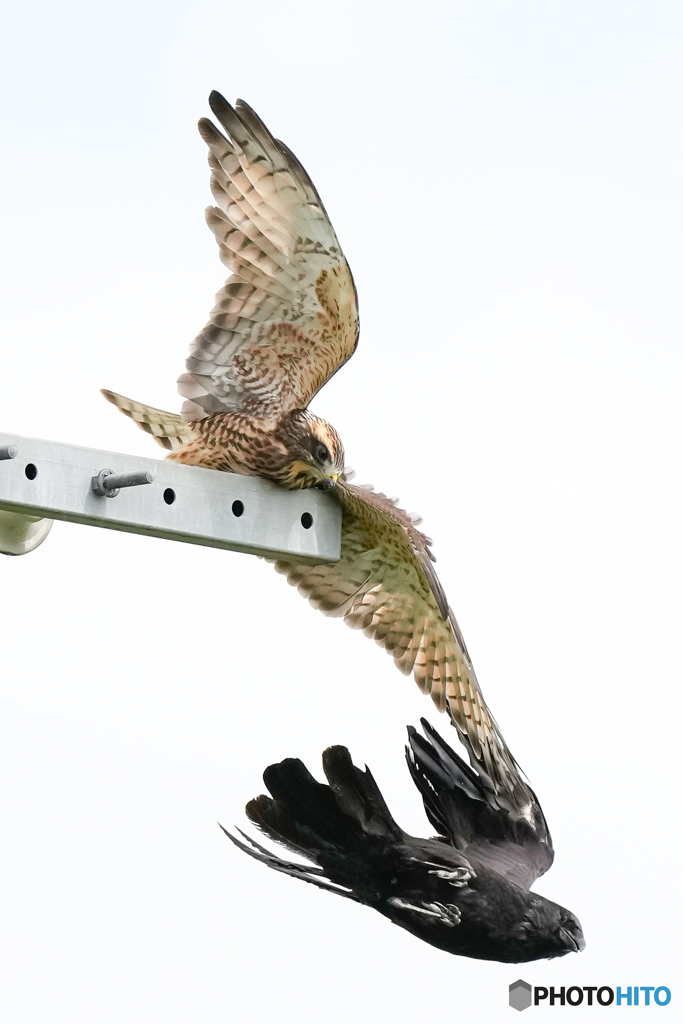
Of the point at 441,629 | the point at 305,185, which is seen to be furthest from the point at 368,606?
the point at 305,185

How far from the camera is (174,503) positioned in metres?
3.28

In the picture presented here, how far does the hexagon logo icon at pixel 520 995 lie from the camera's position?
4.16 metres

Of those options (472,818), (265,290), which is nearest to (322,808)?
(472,818)

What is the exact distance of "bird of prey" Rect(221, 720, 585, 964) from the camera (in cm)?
365

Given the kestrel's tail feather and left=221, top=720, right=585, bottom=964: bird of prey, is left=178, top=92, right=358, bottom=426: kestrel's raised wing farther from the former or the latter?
left=221, top=720, right=585, bottom=964: bird of prey

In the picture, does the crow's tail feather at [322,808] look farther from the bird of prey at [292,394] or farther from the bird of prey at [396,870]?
the bird of prey at [292,394]

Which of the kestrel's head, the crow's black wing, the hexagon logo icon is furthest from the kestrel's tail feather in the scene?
the hexagon logo icon

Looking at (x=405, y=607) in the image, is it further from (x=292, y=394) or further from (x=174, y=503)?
(x=174, y=503)

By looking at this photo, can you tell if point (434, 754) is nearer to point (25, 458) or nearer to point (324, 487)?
point (324, 487)

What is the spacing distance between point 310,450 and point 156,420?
587 mm

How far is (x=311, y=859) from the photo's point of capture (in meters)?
3.68

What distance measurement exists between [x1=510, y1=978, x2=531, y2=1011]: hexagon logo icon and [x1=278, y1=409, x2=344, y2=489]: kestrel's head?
147 cm

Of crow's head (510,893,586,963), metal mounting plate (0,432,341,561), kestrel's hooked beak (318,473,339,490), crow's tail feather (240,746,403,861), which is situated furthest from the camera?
kestrel's hooked beak (318,473,339,490)

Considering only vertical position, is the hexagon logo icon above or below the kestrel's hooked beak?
below
